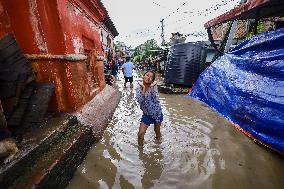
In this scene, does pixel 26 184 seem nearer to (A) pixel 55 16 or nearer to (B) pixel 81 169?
(B) pixel 81 169

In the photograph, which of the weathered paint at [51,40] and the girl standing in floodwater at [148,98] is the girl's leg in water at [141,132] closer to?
the girl standing in floodwater at [148,98]

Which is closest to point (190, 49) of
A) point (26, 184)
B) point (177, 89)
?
point (177, 89)

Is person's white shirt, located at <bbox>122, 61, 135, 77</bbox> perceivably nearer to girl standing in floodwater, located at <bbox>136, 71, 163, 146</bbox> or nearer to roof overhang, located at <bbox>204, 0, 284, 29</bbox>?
roof overhang, located at <bbox>204, 0, 284, 29</bbox>

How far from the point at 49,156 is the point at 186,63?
26.3 ft

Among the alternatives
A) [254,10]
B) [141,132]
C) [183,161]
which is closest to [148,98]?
[141,132]

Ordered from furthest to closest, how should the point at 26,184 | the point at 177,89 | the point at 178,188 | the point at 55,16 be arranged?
the point at 177,89 < the point at 55,16 < the point at 178,188 < the point at 26,184

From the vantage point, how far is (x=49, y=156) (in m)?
2.94

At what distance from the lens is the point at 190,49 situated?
32.8 ft

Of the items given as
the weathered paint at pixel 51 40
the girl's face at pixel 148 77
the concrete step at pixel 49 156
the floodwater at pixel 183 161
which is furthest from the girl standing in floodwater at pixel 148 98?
the weathered paint at pixel 51 40

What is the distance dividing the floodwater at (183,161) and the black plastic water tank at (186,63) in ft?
15.8

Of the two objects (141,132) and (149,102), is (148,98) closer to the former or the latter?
(149,102)

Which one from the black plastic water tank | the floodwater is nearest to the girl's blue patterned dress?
the floodwater

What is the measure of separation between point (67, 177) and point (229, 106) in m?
3.75

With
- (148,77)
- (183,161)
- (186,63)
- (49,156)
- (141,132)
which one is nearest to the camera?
(49,156)
